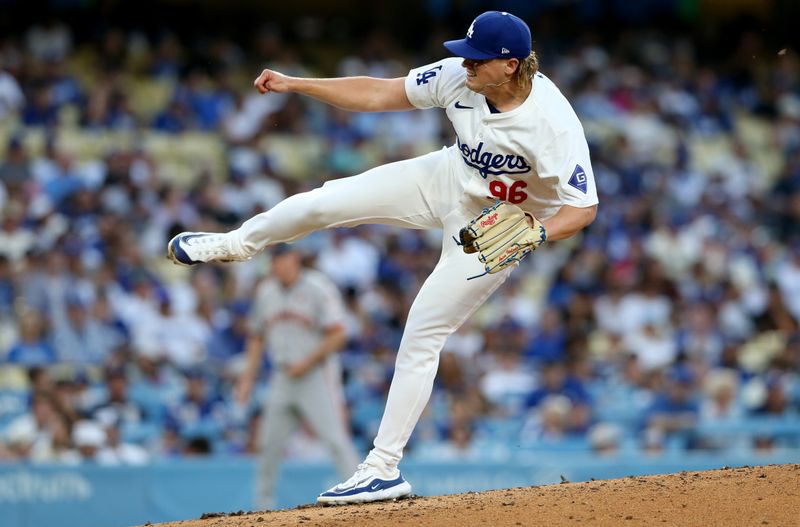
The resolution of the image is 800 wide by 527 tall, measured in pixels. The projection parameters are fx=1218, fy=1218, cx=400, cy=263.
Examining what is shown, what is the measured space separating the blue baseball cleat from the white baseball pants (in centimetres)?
5

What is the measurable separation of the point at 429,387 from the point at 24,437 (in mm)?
5323

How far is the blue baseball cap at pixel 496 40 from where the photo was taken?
5332 millimetres

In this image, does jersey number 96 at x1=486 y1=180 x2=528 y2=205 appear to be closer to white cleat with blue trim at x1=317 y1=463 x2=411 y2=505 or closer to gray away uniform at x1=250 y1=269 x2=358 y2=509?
white cleat with blue trim at x1=317 y1=463 x2=411 y2=505

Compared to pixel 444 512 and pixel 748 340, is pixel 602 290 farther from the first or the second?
pixel 444 512

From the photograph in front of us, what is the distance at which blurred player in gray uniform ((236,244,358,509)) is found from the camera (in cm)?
942

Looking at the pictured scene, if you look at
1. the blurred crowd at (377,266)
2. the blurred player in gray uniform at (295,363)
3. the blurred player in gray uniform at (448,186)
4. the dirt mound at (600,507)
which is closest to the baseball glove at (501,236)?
the blurred player in gray uniform at (448,186)

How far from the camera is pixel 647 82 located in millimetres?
17672

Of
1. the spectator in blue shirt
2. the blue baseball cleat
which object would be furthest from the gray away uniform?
the blue baseball cleat

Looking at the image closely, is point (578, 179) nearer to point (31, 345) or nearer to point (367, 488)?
point (367, 488)

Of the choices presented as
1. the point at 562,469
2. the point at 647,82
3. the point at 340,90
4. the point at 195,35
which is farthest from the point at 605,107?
the point at 340,90

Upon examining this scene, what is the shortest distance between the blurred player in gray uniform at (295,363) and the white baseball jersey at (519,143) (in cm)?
399

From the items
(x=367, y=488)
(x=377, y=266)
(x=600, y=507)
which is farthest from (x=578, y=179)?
(x=377, y=266)

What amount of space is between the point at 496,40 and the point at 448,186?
778 mm

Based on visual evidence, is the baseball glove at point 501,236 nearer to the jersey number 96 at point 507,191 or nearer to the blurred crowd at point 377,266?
the jersey number 96 at point 507,191
